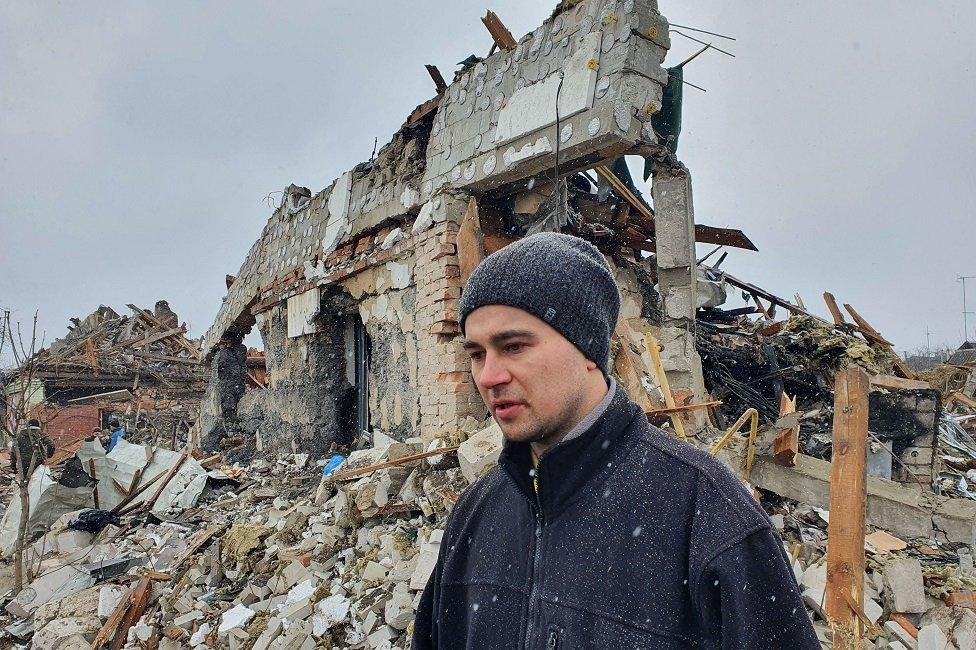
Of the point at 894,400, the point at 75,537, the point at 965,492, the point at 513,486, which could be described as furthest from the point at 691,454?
the point at 75,537

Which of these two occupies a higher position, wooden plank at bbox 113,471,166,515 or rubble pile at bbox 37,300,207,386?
rubble pile at bbox 37,300,207,386

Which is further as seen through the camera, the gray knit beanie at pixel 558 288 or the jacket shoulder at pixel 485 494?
the jacket shoulder at pixel 485 494

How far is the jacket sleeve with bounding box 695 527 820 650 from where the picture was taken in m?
0.89

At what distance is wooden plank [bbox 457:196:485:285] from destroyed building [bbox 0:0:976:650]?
0.02m

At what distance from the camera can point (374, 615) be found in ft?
10.5

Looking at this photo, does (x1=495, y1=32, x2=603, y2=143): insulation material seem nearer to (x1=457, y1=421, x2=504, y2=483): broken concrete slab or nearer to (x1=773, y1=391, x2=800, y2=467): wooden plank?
(x1=457, y1=421, x2=504, y2=483): broken concrete slab

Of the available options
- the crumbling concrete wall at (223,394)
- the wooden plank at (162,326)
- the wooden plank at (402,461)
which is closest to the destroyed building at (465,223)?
the wooden plank at (402,461)

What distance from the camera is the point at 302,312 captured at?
7613 millimetres

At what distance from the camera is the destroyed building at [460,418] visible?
3.24m

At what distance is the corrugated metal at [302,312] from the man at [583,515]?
6413 millimetres

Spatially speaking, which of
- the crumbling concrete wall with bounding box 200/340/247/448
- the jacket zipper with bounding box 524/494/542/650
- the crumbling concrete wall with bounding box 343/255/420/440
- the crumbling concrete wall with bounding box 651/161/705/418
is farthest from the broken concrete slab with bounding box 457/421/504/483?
the crumbling concrete wall with bounding box 200/340/247/448

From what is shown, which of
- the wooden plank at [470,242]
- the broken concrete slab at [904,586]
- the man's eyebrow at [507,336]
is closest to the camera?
the man's eyebrow at [507,336]

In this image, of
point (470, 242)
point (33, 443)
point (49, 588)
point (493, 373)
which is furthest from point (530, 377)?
point (33, 443)

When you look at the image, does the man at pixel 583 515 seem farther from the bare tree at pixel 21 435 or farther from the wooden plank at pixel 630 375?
the bare tree at pixel 21 435
